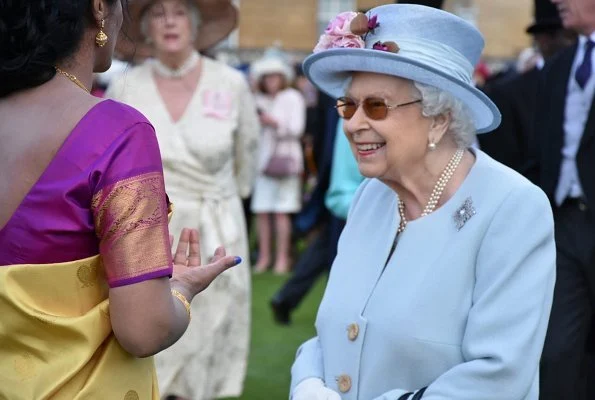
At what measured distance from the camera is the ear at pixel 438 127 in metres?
3.50

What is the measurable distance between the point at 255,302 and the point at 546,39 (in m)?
4.57

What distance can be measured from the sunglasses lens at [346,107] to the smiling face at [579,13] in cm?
252

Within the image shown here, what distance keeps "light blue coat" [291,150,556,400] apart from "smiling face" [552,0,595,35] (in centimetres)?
244

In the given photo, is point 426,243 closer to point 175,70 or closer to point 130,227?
point 130,227

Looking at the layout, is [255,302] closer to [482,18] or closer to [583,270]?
[583,270]

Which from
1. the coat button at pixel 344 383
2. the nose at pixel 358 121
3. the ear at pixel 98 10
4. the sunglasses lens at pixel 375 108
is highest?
the ear at pixel 98 10

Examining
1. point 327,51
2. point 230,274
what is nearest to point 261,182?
point 230,274

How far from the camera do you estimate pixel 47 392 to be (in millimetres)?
2725

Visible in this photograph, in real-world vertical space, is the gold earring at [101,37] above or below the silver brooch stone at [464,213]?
above

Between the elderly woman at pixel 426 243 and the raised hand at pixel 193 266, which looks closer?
the raised hand at pixel 193 266

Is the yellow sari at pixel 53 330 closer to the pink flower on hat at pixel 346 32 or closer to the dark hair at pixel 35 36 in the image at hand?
the dark hair at pixel 35 36

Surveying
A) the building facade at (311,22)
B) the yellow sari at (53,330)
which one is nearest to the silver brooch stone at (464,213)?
the yellow sari at (53,330)

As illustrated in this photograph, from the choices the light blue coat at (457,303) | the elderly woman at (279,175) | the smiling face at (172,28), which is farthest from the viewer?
the elderly woman at (279,175)

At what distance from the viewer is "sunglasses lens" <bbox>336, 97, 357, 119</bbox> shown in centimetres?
351
